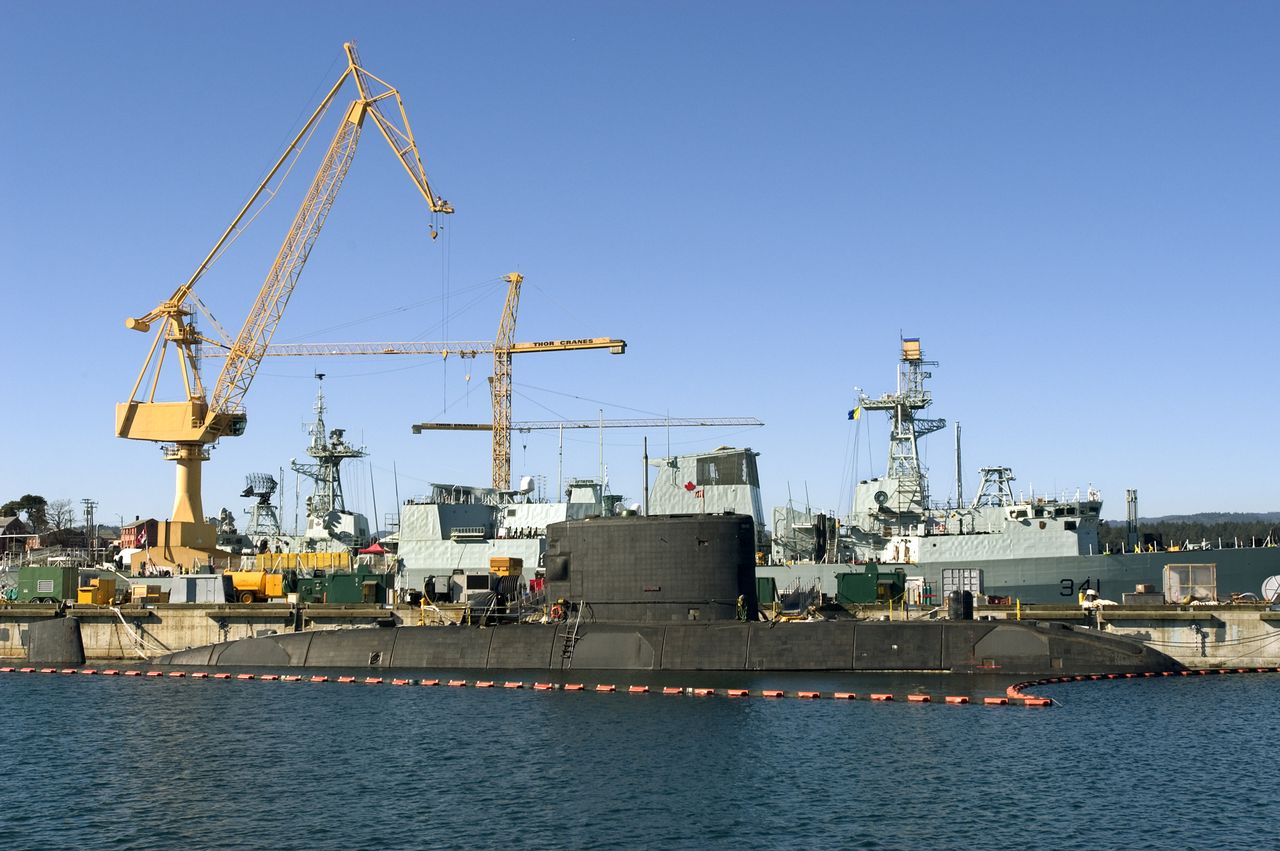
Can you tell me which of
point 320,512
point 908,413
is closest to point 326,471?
point 320,512

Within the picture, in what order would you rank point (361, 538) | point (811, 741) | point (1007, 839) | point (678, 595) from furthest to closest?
1. point (361, 538)
2. point (678, 595)
3. point (811, 741)
4. point (1007, 839)

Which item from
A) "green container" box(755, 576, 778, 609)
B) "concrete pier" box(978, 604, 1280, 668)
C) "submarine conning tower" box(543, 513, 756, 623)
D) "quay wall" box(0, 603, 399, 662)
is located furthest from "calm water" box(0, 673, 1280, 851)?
"green container" box(755, 576, 778, 609)

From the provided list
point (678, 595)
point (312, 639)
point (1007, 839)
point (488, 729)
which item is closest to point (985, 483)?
point (678, 595)

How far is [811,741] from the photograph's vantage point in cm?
2858

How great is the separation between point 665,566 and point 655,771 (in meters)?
14.0

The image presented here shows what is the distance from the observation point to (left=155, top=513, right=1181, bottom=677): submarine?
38.2 metres

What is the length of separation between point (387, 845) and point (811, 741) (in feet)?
38.2

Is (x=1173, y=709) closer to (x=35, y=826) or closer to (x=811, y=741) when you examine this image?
(x=811, y=741)

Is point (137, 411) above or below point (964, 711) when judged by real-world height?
above

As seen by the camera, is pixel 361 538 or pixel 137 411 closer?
pixel 137 411

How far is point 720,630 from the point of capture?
128 feet

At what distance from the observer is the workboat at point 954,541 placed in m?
59.2

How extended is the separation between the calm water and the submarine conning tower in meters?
3.11

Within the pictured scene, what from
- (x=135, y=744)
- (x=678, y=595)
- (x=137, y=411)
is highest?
(x=137, y=411)
